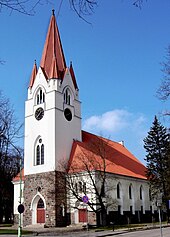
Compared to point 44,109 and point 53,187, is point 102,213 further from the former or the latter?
point 44,109

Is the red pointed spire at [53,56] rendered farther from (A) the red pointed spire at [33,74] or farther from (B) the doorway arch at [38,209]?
(B) the doorway arch at [38,209]

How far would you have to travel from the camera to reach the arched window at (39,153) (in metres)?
45.3

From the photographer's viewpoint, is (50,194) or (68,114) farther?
(68,114)

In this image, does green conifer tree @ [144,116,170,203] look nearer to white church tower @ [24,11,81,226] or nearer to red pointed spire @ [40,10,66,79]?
white church tower @ [24,11,81,226]

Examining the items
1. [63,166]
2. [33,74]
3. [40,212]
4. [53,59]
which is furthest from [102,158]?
[33,74]

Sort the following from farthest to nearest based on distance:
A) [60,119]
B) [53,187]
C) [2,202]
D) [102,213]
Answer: [2,202] < [60,119] < [53,187] < [102,213]

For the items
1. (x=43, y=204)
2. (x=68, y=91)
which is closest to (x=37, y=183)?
(x=43, y=204)

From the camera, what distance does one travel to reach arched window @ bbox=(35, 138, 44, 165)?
148ft

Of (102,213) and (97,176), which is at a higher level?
(97,176)

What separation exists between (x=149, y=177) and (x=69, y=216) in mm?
15008

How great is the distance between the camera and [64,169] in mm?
43938

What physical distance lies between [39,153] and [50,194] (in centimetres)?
638

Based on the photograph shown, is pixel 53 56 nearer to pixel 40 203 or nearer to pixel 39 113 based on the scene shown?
pixel 39 113

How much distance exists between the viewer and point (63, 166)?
4400 cm
